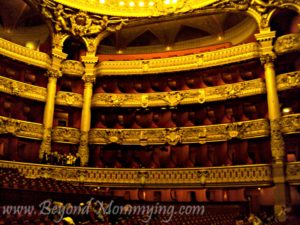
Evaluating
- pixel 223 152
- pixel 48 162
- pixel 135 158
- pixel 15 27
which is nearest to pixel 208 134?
pixel 223 152

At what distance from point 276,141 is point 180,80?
242 inches

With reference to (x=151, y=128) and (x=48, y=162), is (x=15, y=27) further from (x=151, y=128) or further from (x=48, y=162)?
(x=151, y=128)

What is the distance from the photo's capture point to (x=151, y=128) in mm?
16422

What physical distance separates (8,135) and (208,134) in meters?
9.55

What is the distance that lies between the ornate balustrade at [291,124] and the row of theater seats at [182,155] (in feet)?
4.82

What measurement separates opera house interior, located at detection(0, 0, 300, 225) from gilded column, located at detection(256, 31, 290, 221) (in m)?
0.05

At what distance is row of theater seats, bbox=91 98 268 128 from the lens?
50.2ft

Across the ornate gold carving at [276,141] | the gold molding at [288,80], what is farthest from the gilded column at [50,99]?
the gold molding at [288,80]

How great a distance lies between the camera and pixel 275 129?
1323cm

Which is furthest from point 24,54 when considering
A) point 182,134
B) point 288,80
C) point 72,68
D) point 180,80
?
point 288,80

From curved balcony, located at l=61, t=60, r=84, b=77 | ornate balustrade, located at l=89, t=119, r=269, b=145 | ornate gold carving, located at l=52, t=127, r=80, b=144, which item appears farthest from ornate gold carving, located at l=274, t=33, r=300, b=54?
ornate gold carving, located at l=52, t=127, r=80, b=144

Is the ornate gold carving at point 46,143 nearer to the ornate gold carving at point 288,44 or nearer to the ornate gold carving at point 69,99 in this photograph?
the ornate gold carving at point 69,99

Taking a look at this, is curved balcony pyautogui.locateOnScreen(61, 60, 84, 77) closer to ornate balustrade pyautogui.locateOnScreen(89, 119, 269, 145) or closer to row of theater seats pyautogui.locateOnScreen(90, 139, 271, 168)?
ornate balustrade pyautogui.locateOnScreen(89, 119, 269, 145)

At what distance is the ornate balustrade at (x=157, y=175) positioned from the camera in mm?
13133
